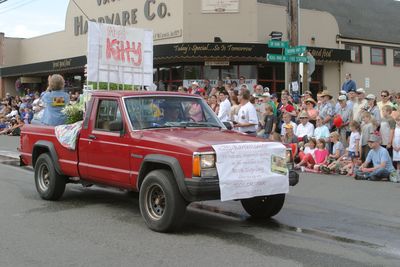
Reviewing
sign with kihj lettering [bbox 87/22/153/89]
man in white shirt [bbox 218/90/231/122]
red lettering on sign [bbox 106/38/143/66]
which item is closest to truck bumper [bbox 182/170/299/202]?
sign with kihj lettering [bbox 87/22/153/89]

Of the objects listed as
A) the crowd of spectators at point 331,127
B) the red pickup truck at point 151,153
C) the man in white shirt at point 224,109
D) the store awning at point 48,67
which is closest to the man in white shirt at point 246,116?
the crowd of spectators at point 331,127

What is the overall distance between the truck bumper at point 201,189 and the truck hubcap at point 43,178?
3792 millimetres

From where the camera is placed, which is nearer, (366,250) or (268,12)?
(366,250)

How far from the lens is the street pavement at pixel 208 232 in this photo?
225 inches

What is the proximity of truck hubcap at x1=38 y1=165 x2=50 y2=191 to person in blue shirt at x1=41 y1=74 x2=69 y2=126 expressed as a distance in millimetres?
818

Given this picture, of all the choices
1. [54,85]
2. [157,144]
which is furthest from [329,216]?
[54,85]

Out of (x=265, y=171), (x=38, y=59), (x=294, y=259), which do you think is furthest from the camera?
(x=38, y=59)

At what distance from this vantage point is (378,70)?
1097 inches

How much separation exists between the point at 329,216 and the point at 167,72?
52.9ft

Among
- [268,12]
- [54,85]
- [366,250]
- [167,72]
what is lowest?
[366,250]

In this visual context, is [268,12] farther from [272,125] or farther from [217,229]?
[217,229]

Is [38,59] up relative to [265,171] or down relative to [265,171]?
up

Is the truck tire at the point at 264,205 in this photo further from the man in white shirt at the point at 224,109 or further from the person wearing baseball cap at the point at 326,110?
the person wearing baseball cap at the point at 326,110

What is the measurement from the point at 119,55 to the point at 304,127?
5141 millimetres
